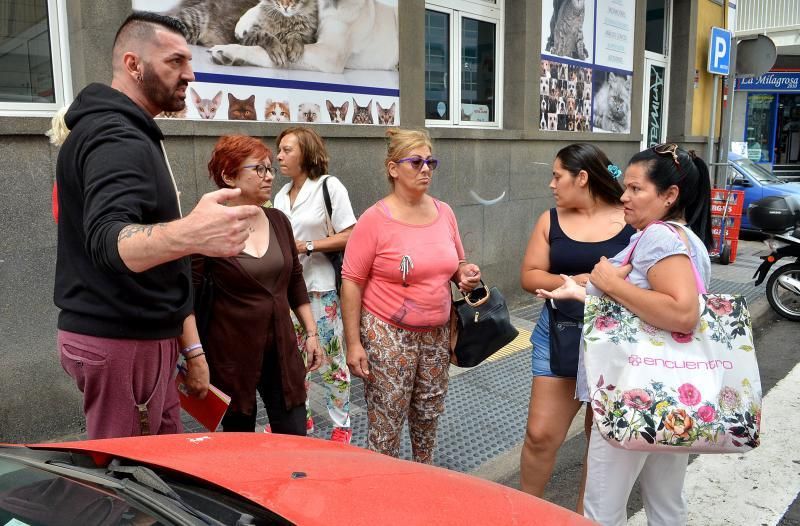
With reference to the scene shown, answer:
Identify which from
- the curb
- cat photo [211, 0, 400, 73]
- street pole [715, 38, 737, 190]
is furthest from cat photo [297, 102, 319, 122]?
street pole [715, 38, 737, 190]

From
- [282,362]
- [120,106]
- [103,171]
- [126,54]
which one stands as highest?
[126,54]

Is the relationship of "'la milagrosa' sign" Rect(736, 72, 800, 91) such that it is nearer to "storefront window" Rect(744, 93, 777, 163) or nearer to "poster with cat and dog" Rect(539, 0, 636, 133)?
"storefront window" Rect(744, 93, 777, 163)

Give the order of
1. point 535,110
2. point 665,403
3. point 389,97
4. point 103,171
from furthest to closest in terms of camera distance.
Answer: point 535,110, point 389,97, point 665,403, point 103,171

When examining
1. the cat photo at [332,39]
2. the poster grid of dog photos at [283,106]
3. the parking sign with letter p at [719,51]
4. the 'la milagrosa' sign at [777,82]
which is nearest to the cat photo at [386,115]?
the poster grid of dog photos at [283,106]

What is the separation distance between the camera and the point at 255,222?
9.91ft

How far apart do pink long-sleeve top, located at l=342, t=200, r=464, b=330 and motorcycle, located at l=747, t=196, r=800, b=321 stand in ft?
19.0

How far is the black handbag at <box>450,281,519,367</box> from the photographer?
127 inches

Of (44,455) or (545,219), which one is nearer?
(44,455)

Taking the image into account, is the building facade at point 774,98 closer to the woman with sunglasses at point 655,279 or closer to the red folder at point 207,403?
the woman with sunglasses at point 655,279

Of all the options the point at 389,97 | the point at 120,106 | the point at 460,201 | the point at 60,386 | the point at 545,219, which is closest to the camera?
the point at 120,106

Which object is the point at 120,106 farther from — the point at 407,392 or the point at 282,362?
the point at 407,392

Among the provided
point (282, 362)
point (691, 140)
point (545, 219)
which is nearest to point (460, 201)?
point (545, 219)

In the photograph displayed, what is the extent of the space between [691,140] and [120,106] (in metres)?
11.6

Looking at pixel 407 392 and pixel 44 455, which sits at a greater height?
pixel 44 455
